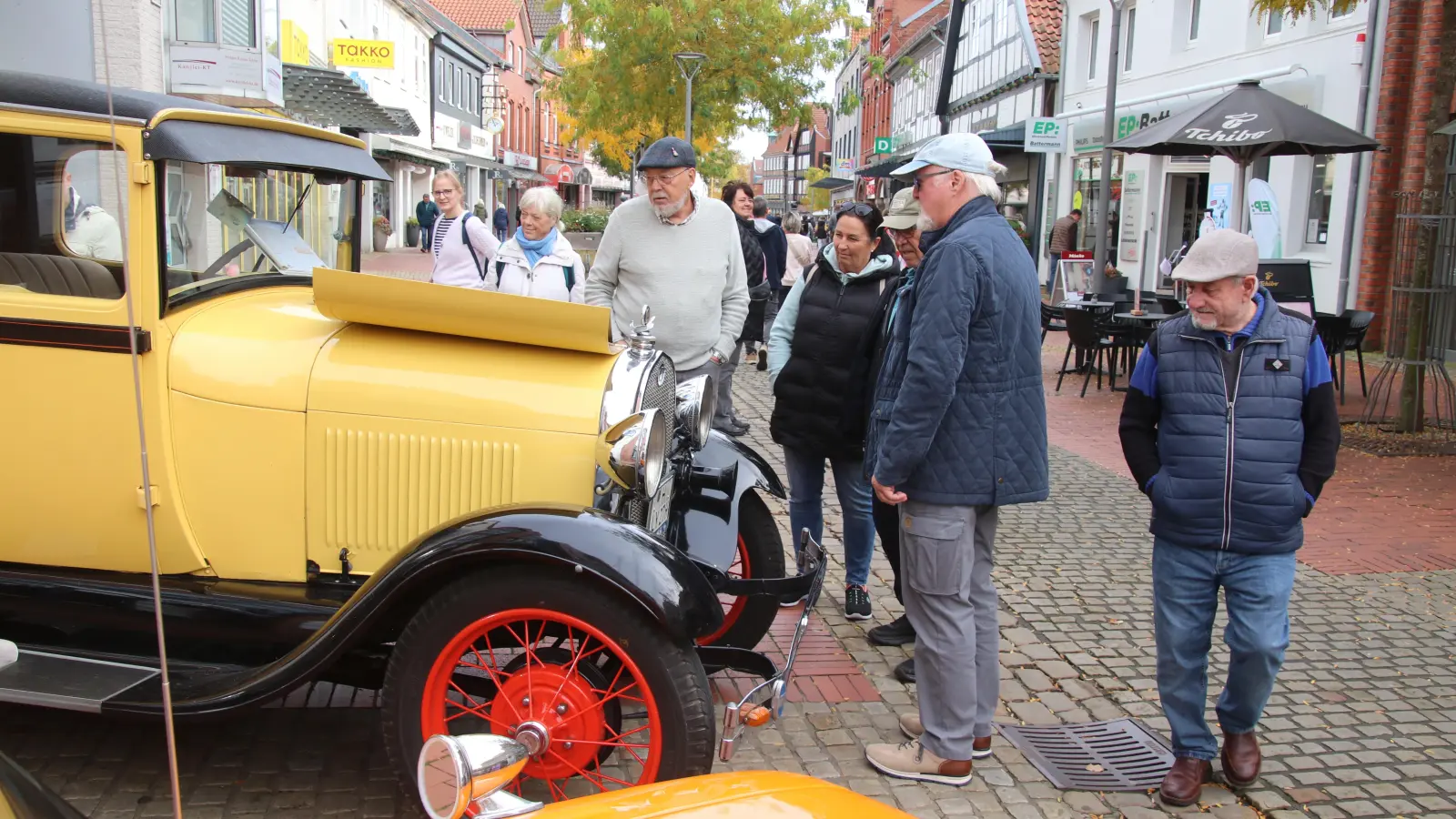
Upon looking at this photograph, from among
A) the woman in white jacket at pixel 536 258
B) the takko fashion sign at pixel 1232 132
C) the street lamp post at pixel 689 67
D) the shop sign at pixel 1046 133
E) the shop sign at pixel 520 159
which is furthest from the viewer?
the shop sign at pixel 520 159

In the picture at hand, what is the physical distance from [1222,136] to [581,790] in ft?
26.8

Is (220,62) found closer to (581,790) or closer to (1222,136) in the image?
(1222,136)

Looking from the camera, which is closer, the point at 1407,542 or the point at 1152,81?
the point at 1407,542

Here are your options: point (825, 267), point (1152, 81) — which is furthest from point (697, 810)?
point (1152, 81)

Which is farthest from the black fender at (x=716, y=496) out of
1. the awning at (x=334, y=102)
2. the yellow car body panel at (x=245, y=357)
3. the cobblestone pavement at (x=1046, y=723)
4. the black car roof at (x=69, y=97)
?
the awning at (x=334, y=102)

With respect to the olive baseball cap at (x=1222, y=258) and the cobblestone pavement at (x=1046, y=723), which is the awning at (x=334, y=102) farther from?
the olive baseball cap at (x=1222, y=258)

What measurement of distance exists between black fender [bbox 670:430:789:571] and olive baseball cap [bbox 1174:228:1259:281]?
157 cm

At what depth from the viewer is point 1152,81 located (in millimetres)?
19000

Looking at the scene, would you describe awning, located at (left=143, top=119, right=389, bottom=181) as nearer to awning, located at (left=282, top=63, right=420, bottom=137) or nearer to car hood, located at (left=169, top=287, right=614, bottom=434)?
car hood, located at (left=169, top=287, right=614, bottom=434)

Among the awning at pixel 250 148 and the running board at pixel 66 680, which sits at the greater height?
the awning at pixel 250 148

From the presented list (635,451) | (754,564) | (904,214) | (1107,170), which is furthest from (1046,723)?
(1107,170)

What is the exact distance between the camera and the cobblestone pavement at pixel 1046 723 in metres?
3.29

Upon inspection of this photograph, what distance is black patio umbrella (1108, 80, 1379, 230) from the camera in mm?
9109

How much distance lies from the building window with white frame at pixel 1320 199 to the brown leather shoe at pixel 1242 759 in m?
13.0
